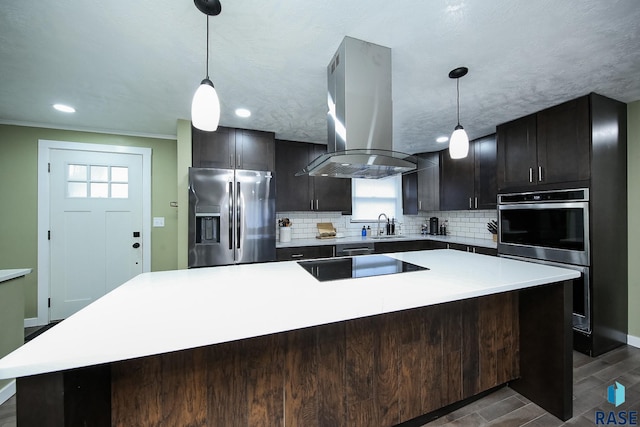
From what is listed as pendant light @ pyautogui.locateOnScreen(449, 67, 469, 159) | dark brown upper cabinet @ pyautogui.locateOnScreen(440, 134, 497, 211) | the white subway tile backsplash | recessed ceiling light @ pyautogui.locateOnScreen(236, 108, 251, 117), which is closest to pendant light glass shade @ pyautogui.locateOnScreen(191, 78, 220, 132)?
recessed ceiling light @ pyautogui.locateOnScreen(236, 108, 251, 117)

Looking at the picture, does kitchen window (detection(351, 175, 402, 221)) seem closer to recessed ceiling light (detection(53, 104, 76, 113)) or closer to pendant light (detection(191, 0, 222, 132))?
pendant light (detection(191, 0, 222, 132))

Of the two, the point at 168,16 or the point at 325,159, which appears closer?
the point at 168,16

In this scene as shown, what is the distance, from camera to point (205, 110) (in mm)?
1199

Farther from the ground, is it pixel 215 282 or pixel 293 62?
pixel 293 62

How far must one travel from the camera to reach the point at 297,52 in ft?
5.34

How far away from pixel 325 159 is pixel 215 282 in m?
0.97

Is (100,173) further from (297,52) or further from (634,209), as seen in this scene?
(634,209)

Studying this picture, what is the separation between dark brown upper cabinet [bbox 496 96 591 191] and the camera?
2256 millimetres

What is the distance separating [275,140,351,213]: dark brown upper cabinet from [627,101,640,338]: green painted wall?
2942 millimetres

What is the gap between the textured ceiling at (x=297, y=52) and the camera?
51.4 inches

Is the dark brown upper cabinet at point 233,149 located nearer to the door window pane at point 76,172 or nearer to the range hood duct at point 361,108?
the door window pane at point 76,172

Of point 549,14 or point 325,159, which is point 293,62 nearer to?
point 325,159

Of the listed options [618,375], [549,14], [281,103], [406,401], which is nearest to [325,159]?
[281,103]

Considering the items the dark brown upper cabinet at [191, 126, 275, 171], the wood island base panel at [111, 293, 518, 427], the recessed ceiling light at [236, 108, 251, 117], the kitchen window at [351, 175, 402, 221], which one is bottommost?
the wood island base panel at [111, 293, 518, 427]
